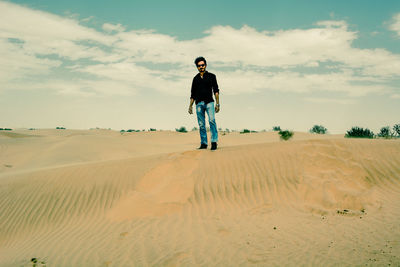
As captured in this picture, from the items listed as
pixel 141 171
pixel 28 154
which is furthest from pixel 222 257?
A: pixel 28 154

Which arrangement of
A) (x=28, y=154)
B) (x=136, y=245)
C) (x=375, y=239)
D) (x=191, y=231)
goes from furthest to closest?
(x=28, y=154), (x=191, y=231), (x=136, y=245), (x=375, y=239)

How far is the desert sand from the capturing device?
12.4 ft

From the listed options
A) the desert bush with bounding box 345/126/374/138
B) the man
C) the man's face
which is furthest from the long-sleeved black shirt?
the desert bush with bounding box 345/126/374/138

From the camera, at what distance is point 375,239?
3.82m

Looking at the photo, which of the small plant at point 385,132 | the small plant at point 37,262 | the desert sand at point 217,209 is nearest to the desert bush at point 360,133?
the small plant at point 385,132

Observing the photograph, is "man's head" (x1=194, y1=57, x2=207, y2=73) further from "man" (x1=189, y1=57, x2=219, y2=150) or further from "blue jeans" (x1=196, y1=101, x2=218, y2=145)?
"blue jeans" (x1=196, y1=101, x2=218, y2=145)

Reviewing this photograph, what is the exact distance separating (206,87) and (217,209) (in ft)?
10.4

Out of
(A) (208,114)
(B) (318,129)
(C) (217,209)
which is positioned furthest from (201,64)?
(B) (318,129)

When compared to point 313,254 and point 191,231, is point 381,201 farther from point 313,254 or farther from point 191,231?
point 191,231

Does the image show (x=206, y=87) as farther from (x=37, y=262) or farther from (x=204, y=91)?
(x=37, y=262)

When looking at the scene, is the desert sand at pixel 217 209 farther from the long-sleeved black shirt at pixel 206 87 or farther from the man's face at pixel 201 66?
the man's face at pixel 201 66

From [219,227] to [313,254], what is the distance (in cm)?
152

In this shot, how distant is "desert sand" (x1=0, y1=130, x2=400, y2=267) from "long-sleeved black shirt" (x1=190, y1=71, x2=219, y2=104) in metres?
1.44

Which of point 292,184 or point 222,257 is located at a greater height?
point 292,184
